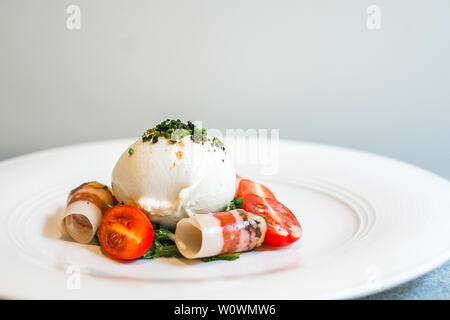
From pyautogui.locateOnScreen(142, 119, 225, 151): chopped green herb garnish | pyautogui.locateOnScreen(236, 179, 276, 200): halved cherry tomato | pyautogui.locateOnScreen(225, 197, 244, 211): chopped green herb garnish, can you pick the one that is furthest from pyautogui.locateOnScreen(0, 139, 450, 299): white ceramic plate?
pyautogui.locateOnScreen(142, 119, 225, 151): chopped green herb garnish

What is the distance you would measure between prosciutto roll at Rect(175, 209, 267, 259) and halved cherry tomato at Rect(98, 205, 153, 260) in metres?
0.15

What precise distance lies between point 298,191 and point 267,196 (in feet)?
1.29

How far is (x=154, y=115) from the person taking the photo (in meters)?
4.87

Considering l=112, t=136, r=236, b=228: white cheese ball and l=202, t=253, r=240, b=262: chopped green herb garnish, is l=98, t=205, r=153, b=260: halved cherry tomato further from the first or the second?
l=202, t=253, r=240, b=262: chopped green herb garnish

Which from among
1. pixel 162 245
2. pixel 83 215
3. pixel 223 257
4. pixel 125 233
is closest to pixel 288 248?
pixel 223 257

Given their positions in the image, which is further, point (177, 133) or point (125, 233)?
point (177, 133)

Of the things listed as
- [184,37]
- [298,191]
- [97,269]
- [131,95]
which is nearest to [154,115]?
[131,95]

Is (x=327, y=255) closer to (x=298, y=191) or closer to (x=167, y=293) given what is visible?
(x=167, y=293)

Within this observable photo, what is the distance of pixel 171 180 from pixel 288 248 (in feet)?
2.10

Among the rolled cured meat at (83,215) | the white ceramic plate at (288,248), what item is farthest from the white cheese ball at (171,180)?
the white ceramic plate at (288,248)

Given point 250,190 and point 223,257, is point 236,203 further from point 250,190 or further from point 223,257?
point 223,257

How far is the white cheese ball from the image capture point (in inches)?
97.4

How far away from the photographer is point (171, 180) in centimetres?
248

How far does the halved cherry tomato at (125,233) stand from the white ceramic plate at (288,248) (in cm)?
A: 5
